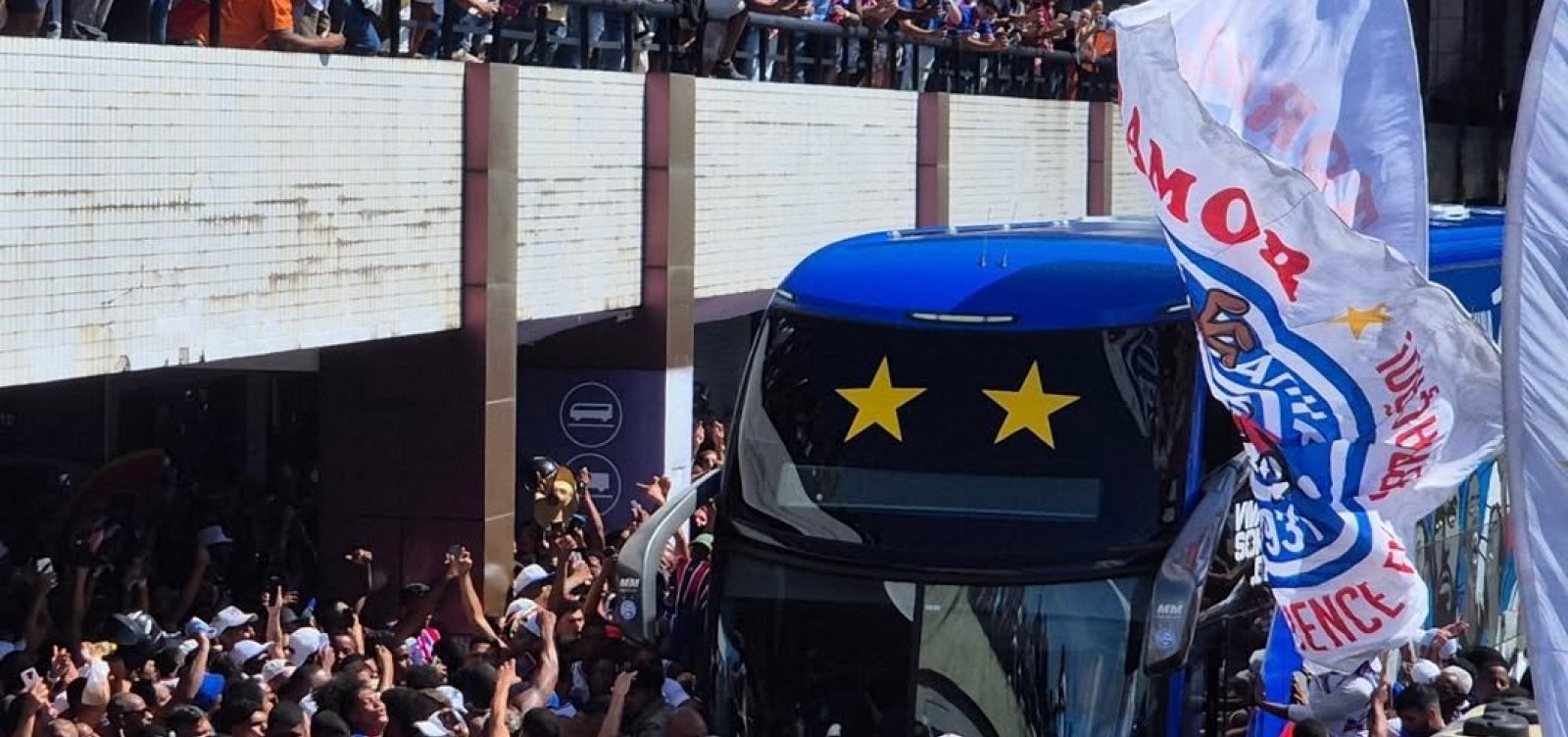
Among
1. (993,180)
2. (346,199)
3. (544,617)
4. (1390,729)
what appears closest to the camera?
(1390,729)

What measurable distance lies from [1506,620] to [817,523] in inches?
254

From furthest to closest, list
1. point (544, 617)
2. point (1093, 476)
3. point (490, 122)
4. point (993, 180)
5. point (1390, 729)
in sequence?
1. point (993, 180)
2. point (490, 122)
3. point (544, 617)
4. point (1390, 729)
5. point (1093, 476)

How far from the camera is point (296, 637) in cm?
1425

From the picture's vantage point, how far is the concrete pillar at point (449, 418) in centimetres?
1784

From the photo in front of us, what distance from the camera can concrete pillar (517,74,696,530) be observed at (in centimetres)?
2050

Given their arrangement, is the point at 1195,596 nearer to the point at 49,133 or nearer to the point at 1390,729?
the point at 1390,729

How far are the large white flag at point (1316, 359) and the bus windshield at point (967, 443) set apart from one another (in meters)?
1.37

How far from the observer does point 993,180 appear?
2827 centimetres

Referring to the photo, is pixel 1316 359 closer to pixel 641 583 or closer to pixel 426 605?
pixel 641 583

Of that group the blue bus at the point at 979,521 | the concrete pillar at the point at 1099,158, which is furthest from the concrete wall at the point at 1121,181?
the blue bus at the point at 979,521

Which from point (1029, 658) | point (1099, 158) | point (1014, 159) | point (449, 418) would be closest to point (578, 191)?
point (449, 418)

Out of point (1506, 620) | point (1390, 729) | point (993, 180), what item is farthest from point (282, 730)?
point (993, 180)

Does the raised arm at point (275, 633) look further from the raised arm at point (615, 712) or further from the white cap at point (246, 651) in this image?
the raised arm at point (615, 712)

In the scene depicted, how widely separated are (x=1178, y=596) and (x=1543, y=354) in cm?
452
